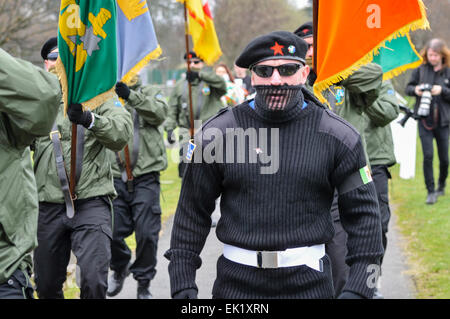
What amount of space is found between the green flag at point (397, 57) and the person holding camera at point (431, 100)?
479 centimetres

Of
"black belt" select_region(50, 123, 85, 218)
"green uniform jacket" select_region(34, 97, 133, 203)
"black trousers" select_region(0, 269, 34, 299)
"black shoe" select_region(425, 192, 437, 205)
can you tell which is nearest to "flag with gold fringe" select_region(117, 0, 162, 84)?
"green uniform jacket" select_region(34, 97, 133, 203)

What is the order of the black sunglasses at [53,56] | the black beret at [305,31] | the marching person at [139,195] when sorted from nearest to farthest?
the black sunglasses at [53,56]
the black beret at [305,31]
the marching person at [139,195]

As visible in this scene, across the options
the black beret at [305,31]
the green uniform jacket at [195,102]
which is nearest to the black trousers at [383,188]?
the black beret at [305,31]

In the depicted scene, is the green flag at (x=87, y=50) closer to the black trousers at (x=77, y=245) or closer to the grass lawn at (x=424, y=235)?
the black trousers at (x=77, y=245)

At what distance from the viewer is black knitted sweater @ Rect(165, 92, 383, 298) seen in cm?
318

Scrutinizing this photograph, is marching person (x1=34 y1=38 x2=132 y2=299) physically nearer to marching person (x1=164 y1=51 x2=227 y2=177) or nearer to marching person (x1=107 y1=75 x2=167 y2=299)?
marching person (x1=107 y1=75 x2=167 y2=299)

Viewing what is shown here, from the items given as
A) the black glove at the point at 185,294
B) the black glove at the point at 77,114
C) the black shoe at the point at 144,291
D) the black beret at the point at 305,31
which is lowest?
the black shoe at the point at 144,291

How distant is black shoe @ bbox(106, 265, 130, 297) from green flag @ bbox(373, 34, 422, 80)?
294 cm

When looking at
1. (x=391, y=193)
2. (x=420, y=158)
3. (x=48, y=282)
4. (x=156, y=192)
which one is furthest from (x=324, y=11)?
(x=420, y=158)

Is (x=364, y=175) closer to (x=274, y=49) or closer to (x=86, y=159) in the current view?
(x=274, y=49)

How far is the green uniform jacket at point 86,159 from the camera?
514 cm

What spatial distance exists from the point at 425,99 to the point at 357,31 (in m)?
6.60

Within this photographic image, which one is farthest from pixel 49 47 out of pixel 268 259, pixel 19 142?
pixel 268 259
